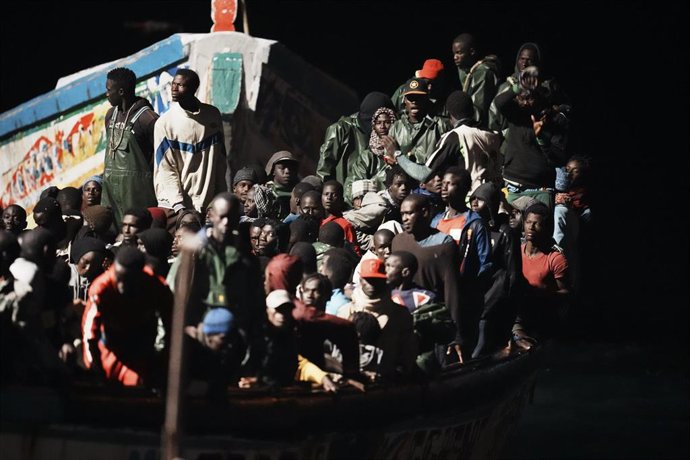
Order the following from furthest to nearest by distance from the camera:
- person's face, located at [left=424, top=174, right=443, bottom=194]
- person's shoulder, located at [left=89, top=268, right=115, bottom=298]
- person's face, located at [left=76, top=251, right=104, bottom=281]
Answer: person's face, located at [left=424, top=174, right=443, bottom=194] → person's face, located at [left=76, top=251, right=104, bottom=281] → person's shoulder, located at [left=89, top=268, right=115, bottom=298]

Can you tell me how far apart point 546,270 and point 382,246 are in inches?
56.6

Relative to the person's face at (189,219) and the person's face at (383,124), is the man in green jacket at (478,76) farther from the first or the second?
the person's face at (189,219)

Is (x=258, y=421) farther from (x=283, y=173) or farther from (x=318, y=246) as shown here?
(x=283, y=173)

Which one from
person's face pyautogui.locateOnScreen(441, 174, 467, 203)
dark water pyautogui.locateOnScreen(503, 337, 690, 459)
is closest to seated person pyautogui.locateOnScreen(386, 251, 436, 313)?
person's face pyautogui.locateOnScreen(441, 174, 467, 203)

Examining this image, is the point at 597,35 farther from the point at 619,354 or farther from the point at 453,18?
the point at 619,354

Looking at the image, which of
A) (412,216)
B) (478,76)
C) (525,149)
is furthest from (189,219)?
(478,76)

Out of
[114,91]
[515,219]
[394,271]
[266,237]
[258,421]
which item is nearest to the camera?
[258,421]

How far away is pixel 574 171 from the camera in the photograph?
14219 mm

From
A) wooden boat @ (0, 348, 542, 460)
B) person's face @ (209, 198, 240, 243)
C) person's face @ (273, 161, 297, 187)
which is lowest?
wooden boat @ (0, 348, 542, 460)

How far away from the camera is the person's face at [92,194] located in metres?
13.3

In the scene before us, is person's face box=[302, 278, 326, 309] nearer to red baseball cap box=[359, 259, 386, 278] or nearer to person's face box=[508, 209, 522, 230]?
red baseball cap box=[359, 259, 386, 278]

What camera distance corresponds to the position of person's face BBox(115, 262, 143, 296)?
9.49 meters

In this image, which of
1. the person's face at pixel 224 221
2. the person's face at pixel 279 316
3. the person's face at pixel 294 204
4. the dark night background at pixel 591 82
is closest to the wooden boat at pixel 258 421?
the person's face at pixel 279 316

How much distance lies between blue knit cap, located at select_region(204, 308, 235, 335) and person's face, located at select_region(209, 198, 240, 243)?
43 cm
